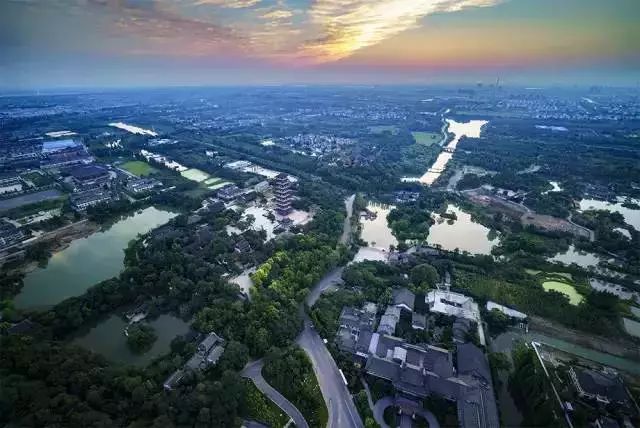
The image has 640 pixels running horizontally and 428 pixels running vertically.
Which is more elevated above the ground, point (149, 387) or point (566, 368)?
point (149, 387)

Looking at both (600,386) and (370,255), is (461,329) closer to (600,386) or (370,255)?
(600,386)

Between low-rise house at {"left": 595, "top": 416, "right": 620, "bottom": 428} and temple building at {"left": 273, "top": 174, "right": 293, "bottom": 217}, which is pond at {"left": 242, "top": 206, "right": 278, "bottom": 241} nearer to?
temple building at {"left": 273, "top": 174, "right": 293, "bottom": 217}

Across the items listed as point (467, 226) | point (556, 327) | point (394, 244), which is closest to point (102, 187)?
point (394, 244)

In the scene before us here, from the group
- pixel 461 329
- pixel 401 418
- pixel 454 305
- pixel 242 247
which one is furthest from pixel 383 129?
pixel 401 418

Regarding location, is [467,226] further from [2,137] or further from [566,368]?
[2,137]

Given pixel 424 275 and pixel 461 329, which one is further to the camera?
pixel 424 275

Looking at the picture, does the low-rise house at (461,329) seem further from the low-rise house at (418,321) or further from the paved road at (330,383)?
the paved road at (330,383)

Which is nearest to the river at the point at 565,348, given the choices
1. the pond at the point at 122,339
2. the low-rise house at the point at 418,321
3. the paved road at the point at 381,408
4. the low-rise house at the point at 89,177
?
the low-rise house at the point at 418,321
